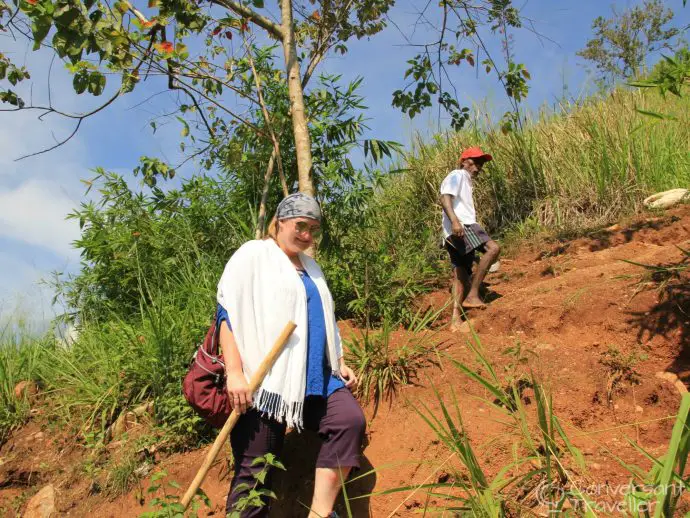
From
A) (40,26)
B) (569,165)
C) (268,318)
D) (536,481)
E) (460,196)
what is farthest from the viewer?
(569,165)

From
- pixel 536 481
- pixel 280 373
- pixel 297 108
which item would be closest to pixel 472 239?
pixel 297 108

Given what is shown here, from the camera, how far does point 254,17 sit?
179 inches

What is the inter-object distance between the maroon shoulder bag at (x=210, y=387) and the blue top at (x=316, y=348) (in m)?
0.19

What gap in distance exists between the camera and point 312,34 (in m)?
5.91

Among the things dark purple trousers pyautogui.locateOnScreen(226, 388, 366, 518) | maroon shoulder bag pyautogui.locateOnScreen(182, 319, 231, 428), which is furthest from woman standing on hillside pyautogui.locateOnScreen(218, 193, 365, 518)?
maroon shoulder bag pyautogui.locateOnScreen(182, 319, 231, 428)

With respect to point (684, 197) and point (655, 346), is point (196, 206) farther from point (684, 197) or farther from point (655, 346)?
point (684, 197)

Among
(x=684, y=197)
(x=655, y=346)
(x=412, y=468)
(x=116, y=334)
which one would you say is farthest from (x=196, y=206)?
(x=684, y=197)

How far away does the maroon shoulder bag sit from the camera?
2.83m

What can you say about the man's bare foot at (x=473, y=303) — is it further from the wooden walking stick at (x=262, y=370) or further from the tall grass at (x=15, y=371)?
the tall grass at (x=15, y=371)

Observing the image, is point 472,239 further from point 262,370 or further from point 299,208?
point 262,370

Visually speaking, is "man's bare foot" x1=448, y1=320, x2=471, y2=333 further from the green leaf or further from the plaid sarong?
the green leaf

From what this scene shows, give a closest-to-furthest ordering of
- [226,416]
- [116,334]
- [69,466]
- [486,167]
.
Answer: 1. [226,416]
2. [69,466]
3. [116,334]
4. [486,167]

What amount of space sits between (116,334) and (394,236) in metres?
2.83

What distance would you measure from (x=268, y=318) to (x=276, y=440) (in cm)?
58
